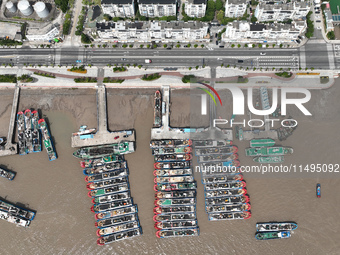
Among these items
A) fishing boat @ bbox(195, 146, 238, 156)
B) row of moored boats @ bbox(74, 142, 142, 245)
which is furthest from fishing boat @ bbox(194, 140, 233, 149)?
row of moored boats @ bbox(74, 142, 142, 245)

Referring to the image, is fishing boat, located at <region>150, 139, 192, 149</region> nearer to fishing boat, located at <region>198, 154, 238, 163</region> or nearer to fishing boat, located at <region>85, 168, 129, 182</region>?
fishing boat, located at <region>198, 154, 238, 163</region>

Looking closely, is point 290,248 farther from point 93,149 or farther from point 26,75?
point 26,75

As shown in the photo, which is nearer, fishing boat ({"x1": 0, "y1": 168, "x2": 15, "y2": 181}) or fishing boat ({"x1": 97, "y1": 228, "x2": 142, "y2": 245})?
fishing boat ({"x1": 97, "y1": 228, "x2": 142, "y2": 245})

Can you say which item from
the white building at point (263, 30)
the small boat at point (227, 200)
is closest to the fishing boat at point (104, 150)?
the small boat at point (227, 200)

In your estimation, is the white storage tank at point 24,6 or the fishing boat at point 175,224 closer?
the fishing boat at point 175,224

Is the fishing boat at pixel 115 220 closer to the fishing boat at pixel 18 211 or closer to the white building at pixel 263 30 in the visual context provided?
the fishing boat at pixel 18 211

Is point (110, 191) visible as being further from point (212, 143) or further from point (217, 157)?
point (212, 143)
